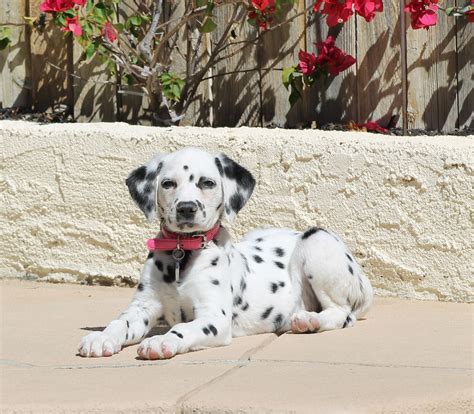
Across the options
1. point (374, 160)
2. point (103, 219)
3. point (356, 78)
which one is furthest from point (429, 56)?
point (103, 219)

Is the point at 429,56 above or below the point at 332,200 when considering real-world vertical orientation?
above

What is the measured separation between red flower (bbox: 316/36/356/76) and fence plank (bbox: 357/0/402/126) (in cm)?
19

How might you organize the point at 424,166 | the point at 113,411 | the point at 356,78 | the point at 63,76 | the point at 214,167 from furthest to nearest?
1. the point at 63,76
2. the point at 356,78
3. the point at 424,166
4. the point at 214,167
5. the point at 113,411

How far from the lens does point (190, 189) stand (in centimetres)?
560

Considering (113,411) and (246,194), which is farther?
(246,194)

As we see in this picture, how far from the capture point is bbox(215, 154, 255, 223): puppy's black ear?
582 centimetres

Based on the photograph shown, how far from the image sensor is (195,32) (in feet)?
26.7

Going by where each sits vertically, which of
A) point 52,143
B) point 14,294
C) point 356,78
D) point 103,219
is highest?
point 356,78

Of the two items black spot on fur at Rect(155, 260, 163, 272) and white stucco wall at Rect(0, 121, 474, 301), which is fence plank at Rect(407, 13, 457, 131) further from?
black spot on fur at Rect(155, 260, 163, 272)

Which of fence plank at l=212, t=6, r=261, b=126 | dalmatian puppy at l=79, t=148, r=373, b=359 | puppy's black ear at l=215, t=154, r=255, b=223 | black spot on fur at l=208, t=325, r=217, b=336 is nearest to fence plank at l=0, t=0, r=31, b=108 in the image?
fence plank at l=212, t=6, r=261, b=126

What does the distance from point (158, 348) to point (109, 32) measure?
3299mm

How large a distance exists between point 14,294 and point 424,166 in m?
2.66

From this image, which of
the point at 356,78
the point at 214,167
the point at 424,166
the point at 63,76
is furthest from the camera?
the point at 63,76

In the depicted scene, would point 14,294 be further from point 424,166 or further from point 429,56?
point 429,56
